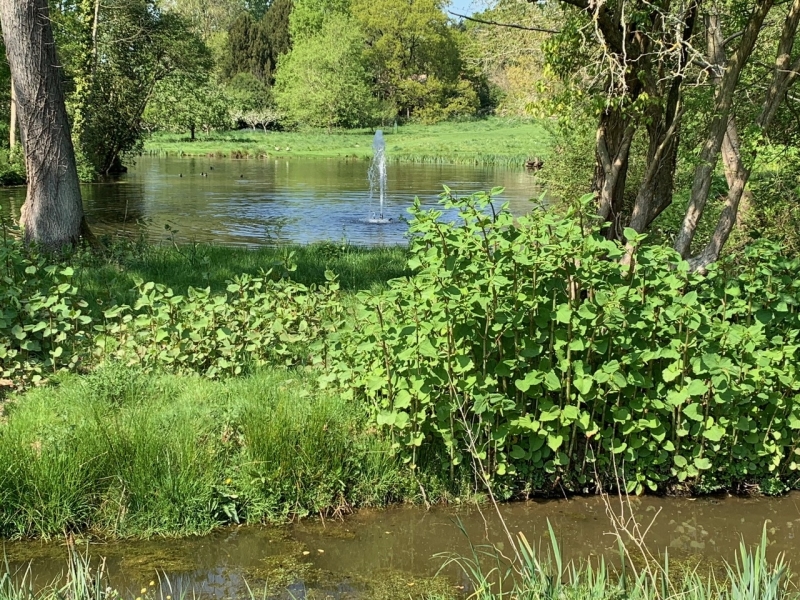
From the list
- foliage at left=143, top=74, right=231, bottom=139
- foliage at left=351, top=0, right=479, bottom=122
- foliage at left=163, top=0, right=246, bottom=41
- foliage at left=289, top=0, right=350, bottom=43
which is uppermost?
foliage at left=163, top=0, right=246, bottom=41

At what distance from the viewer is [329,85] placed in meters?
62.8

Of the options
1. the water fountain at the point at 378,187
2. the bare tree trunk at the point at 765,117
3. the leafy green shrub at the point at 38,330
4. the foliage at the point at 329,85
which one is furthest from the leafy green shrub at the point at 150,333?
the foliage at the point at 329,85

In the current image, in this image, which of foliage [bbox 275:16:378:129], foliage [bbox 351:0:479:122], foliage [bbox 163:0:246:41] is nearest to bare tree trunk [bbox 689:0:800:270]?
foliage [bbox 275:16:378:129]

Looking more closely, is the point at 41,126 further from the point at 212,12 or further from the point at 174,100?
the point at 212,12

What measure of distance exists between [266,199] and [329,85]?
4323 cm

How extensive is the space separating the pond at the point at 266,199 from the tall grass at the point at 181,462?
10.8ft

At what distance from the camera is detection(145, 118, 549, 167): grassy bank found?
42.0m

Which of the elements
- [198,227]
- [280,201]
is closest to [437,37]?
[280,201]

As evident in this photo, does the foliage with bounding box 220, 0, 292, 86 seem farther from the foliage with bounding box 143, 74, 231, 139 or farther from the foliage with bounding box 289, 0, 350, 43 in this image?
the foliage with bounding box 143, 74, 231, 139

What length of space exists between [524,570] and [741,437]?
2562mm

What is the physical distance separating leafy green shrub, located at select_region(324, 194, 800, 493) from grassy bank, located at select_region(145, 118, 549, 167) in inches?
1227

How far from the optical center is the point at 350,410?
5.22m

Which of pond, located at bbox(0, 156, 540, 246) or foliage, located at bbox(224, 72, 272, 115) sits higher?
foliage, located at bbox(224, 72, 272, 115)

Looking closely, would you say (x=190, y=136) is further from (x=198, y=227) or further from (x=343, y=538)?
(x=343, y=538)
